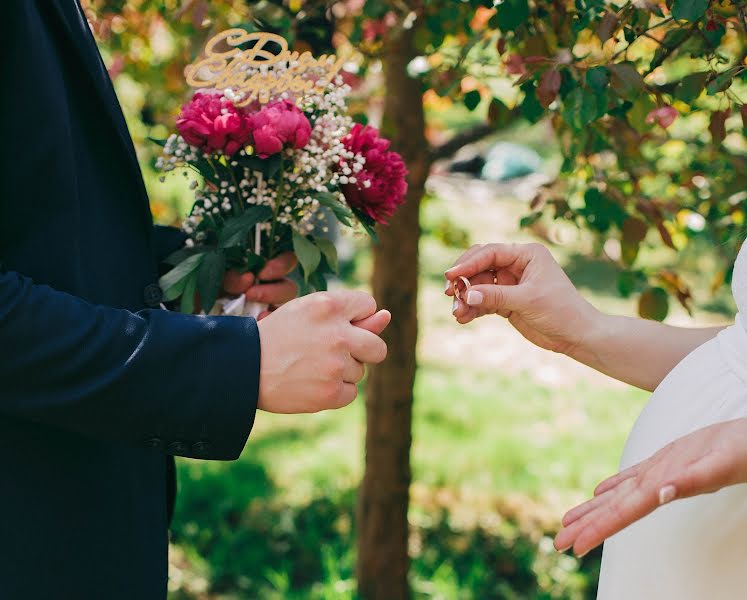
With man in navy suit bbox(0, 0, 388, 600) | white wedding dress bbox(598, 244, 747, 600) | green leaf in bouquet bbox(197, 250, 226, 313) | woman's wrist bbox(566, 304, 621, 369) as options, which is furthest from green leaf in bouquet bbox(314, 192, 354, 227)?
white wedding dress bbox(598, 244, 747, 600)

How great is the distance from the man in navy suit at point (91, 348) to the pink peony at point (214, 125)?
173mm

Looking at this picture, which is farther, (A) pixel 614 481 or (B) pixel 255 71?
(B) pixel 255 71

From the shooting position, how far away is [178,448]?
1142mm

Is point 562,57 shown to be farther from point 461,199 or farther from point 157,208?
point 461,199

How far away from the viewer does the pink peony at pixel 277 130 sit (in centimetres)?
143

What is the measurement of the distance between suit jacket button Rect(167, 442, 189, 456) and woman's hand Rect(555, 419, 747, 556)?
498 millimetres

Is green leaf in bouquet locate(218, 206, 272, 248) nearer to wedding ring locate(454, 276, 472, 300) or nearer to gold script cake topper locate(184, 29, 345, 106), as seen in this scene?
gold script cake topper locate(184, 29, 345, 106)

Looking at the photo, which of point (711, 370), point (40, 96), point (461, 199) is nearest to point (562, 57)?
point (711, 370)

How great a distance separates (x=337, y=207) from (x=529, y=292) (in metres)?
0.37

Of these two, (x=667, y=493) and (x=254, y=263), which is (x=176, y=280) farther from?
(x=667, y=493)

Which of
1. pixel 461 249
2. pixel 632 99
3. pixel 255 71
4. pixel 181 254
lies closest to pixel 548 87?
pixel 632 99

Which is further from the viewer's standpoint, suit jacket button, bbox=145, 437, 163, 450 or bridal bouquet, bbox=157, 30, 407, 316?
bridal bouquet, bbox=157, 30, 407, 316

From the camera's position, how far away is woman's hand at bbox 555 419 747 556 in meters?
0.98

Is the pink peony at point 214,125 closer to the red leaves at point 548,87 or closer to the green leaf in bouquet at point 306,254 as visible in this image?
the green leaf in bouquet at point 306,254
